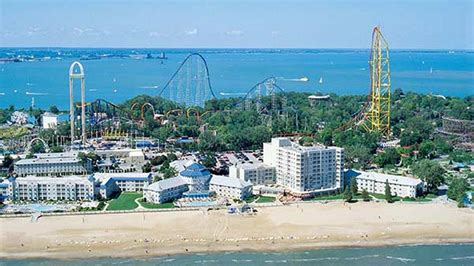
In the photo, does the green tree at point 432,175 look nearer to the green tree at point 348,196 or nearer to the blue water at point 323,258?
the green tree at point 348,196

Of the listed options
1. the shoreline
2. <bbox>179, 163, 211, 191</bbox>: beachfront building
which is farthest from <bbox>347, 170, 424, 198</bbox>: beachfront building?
<bbox>179, 163, 211, 191</bbox>: beachfront building

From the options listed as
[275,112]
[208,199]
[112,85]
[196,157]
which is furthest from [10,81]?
[208,199]

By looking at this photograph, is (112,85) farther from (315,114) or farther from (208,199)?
(208,199)

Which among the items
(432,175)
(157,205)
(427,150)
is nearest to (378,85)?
(427,150)

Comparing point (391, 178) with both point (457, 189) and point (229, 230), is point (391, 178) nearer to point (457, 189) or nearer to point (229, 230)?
point (457, 189)

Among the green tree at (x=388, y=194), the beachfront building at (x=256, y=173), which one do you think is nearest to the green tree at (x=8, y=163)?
the beachfront building at (x=256, y=173)

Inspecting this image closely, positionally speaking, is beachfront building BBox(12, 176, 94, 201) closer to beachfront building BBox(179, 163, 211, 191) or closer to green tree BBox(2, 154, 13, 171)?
beachfront building BBox(179, 163, 211, 191)
